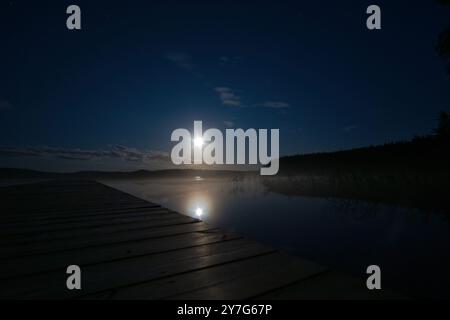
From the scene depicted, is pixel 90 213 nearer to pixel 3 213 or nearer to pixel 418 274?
pixel 3 213

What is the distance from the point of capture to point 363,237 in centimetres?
514

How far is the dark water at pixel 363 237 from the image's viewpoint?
350cm

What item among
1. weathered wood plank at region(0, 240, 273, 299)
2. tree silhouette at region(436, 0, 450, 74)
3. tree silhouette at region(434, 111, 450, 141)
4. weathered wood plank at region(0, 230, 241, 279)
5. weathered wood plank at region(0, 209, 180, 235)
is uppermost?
tree silhouette at region(436, 0, 450, 74)

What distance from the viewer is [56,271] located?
1935mm

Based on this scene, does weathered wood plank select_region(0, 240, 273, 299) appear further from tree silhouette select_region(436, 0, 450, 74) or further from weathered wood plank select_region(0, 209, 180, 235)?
tree silhouette select_region(436, 0, 450, 74)

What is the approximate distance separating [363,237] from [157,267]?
4.91 metres

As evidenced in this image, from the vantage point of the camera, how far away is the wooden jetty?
1.55 m

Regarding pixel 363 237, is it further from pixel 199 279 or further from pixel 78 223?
pixel 78 223

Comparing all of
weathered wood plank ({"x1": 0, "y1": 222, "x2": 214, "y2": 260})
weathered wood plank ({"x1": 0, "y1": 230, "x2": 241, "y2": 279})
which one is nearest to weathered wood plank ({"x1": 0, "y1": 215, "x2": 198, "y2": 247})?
weathered wood plank ({"x1": 0, "y1": 222, "x2": 214, "y2": 260})

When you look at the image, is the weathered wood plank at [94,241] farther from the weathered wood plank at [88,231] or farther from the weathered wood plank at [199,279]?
the weathered wood plank at [199,279]

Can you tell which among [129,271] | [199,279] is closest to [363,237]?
[199,279]

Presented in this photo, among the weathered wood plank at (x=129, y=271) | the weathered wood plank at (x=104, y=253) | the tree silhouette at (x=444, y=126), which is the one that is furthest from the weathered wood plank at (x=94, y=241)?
the tree silhouette at (x=444, y=126)

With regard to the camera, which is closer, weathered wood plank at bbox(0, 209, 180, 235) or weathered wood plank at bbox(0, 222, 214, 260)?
weathered wood plank at bbox(0, 222, 214, 260)

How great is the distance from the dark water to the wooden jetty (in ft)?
7.61
